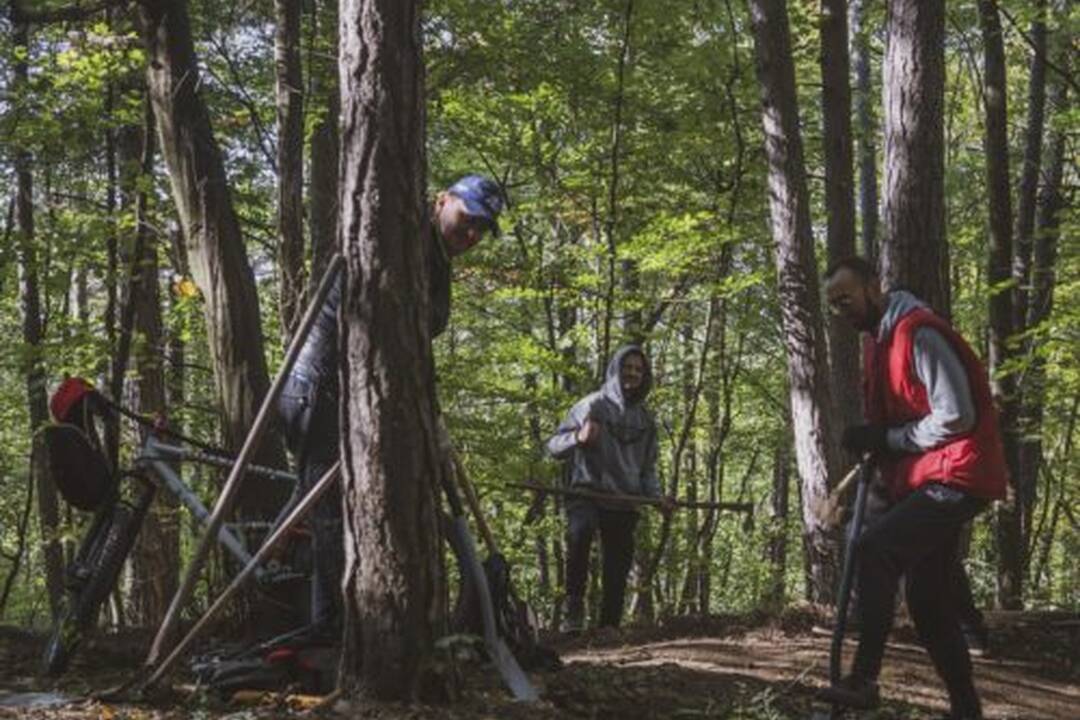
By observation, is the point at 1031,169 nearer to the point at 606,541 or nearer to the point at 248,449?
the point at 606,541

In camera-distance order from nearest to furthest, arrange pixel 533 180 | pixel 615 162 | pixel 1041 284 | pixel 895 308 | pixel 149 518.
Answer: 1. pixel 895 308
2. pixel 149 518
3. pixel 615 162
4. pixel 1041 284
5. pixel 533 180

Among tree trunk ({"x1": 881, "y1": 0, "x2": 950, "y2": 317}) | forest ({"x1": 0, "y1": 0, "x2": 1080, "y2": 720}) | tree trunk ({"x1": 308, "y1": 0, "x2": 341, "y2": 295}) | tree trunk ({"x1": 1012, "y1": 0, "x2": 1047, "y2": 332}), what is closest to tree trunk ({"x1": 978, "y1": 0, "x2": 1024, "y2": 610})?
forest ({"x1": 0, "y1": 0, "x2": 1080, "y2": 720})

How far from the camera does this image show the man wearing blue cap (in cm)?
436

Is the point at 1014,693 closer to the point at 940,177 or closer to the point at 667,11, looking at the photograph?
the point at 940,177

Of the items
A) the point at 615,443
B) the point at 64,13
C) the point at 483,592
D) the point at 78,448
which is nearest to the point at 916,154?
the point at 615,443

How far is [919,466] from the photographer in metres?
4.46

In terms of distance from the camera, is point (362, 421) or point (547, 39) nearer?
point (362, 421)

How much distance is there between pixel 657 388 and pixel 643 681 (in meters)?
12.3

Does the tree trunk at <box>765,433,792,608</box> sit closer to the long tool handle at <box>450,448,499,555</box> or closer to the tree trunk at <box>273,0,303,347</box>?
the tree trunk at <box>273,0,303,347</box>

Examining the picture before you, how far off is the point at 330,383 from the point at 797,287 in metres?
4.78

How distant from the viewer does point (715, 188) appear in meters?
13.8

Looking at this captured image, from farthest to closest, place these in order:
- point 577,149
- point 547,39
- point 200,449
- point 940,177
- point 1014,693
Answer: point 577,149 → point 547,39 → point 940,177 → point 1014,693 → point 200,449

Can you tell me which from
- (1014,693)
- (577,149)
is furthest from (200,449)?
(577,149)

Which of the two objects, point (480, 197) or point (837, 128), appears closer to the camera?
point (480, 197)
